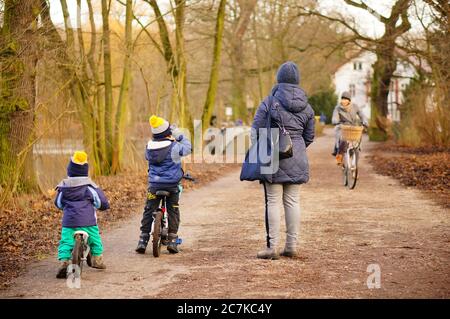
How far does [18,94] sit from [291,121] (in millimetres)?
7518

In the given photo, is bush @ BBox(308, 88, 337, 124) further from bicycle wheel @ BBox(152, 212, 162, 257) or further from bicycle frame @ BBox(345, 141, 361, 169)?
bicycle wheel @ BBox(152, 212, 162, 257)

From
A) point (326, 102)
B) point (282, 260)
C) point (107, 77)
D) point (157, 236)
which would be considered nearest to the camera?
point (282, 260)

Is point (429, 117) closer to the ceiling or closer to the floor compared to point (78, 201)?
closer to the ceiling

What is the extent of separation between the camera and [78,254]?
24.5 ft

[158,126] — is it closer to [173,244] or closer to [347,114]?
[173,244]

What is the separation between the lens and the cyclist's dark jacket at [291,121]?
8.16 metres

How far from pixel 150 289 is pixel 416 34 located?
2562 centimetres

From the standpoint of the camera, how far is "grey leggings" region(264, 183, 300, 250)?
8.16m

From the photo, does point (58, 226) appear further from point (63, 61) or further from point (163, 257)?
point (63, 61)

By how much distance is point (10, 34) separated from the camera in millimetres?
12297

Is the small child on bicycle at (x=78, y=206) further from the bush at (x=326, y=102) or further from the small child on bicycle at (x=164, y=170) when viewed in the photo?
the bush at (x=326, y=102)

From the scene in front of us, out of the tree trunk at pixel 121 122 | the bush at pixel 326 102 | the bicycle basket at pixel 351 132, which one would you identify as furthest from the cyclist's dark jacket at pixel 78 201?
the bush at pixel 326 102

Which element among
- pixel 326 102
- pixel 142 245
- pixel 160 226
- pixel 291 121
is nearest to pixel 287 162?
pixel 291 121

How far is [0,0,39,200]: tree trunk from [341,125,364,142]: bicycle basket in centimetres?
616
